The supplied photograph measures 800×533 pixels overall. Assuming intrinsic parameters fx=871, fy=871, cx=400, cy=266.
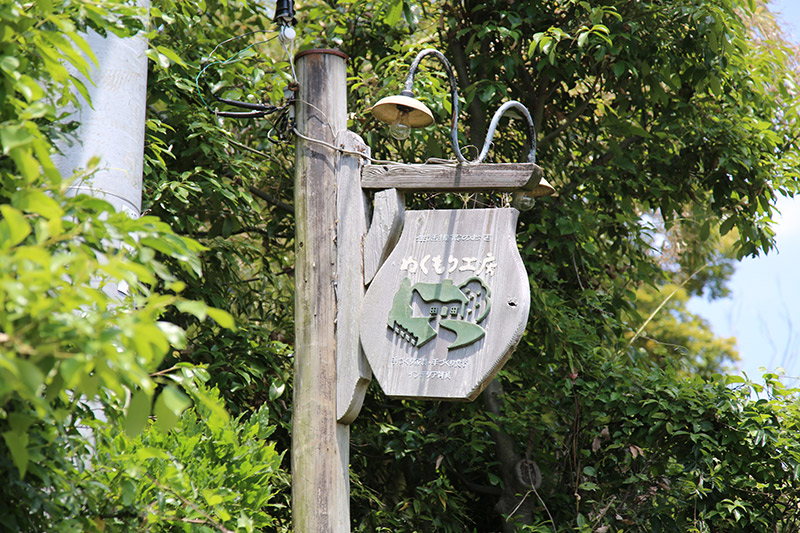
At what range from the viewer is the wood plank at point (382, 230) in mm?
3650

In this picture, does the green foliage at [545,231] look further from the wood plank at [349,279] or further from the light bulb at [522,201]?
the light bulb at [522,201]

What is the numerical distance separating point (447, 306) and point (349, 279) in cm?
47

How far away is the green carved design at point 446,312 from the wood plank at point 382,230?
0.22 metres

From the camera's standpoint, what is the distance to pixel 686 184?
6387 millimetres

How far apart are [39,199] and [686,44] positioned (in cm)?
472

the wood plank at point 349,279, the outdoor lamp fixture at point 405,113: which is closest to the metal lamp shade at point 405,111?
the outdoor lamp fixture at point 405,113

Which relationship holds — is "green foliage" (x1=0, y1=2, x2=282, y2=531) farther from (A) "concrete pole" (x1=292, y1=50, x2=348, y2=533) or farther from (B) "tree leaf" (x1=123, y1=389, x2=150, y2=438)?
(A) "concrete pole" (x1=292, y1=50, x2=348, y2=533)

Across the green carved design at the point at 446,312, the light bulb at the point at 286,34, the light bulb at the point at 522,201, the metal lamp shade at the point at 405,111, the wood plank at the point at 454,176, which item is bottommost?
the green carved design at the point at 446,312

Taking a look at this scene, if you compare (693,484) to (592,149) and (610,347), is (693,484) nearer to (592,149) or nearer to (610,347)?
(610,347)

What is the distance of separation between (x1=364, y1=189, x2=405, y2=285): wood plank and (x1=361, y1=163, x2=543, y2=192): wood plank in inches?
2.6

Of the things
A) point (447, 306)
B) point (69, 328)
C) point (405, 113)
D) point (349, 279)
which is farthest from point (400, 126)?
point (69, 328)

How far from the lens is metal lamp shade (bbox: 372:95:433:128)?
371cm

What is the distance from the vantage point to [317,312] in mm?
3691

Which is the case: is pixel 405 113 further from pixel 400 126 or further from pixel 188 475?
pixel 188 475
